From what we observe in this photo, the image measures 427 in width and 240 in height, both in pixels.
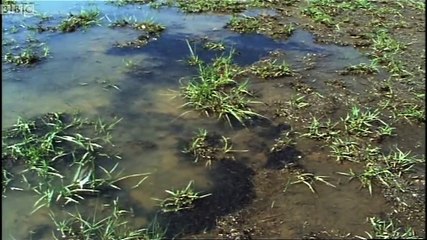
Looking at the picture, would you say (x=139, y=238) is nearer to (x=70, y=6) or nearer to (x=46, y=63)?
(x=46, y=63)

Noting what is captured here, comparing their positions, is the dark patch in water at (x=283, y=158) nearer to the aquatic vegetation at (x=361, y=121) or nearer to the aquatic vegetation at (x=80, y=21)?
the aquatic vegetation at (x=361, y=121)

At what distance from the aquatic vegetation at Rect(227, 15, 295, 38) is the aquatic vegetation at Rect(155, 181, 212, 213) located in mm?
3493

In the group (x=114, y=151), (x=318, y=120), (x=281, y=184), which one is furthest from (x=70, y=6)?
(x=281, y=184)

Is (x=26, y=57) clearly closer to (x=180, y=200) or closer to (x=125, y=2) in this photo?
(x=125, y=2)

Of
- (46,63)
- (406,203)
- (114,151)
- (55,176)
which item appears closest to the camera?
(406,203)

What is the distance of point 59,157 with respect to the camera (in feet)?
12.8

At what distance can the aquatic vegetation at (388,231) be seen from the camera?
3.14 m

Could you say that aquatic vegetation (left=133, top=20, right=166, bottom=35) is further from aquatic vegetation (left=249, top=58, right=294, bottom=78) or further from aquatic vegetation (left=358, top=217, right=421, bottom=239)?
aquatic vegetation (left=358, top=217, right=421, bottom=239)

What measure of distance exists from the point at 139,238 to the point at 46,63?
3145mm

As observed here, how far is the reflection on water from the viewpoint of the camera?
3.75 m

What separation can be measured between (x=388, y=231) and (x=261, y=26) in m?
4.14

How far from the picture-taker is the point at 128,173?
3.78 meters

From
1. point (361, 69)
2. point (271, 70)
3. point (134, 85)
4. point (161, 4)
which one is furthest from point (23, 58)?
point (361, 69)

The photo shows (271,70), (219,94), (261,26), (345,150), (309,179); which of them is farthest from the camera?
(261,26)
